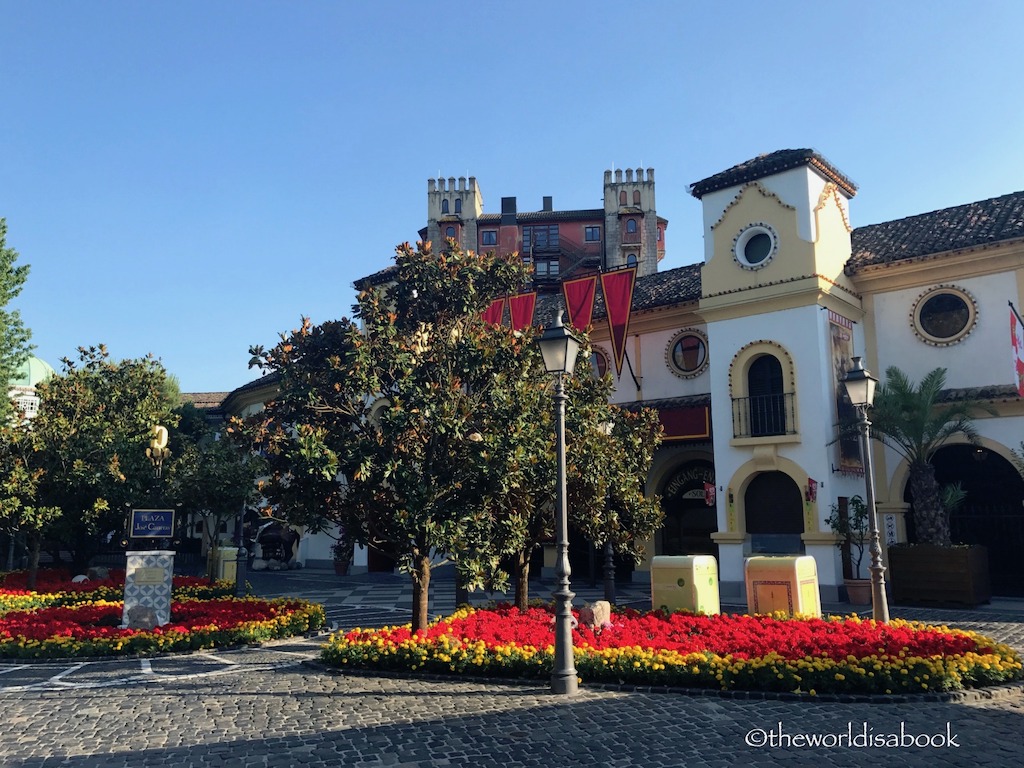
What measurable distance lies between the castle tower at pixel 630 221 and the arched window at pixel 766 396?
3833 centimetres

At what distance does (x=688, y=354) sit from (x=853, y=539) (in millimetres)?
8075

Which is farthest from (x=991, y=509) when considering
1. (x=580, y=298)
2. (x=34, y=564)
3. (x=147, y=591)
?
(x=34, y=564)

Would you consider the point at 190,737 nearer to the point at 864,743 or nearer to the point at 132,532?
the point at 864,743

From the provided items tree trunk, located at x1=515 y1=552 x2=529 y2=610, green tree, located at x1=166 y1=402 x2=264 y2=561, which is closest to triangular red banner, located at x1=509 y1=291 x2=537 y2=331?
green tree, located at x1=166 y1=402 x2=264 y2=561

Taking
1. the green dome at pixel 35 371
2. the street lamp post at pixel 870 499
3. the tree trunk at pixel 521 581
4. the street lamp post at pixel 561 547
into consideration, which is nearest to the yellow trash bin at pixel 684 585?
the tree trunk at pixel 521 581

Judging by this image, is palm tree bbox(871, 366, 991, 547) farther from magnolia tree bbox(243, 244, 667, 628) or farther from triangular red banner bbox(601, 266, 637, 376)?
magnolia tree bbox(243, 244, 667, 628)

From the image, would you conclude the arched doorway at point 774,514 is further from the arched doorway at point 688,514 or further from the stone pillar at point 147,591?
the stone pillar at point 147,591

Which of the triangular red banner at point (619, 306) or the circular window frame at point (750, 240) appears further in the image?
the triangular red banner at point (619, 306)

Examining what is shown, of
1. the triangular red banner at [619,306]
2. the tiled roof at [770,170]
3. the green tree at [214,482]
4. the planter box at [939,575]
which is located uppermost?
the tiled roof at [770,170]

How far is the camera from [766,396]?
70.0 feet

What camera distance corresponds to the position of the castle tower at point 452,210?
205 ft

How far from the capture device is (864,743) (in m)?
7.36

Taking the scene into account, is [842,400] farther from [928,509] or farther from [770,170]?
[770,170]

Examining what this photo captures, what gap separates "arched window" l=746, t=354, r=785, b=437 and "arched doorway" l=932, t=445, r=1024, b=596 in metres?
4.59
